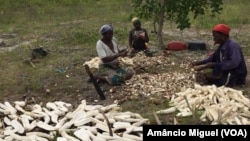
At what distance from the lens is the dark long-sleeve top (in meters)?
7.86

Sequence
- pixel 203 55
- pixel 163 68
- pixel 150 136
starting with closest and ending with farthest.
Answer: pixel 150 136
pixel 163 68
pixel 203 55

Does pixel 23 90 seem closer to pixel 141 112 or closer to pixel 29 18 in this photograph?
pixel 141 112

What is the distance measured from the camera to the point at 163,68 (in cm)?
945

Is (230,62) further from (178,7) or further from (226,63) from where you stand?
(178,7)

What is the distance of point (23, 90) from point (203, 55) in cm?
419

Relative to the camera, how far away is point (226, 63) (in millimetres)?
7875

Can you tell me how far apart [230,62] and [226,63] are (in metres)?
0.07

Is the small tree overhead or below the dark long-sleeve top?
overhead

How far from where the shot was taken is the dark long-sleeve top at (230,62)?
309 inches

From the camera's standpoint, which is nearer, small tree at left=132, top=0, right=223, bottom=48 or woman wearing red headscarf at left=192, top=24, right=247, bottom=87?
woman wearing red headscarf at left=192, top=24, right=247, bottom=87

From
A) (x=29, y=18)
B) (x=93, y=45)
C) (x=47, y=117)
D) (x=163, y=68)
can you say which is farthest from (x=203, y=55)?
(x=29, y=18)
